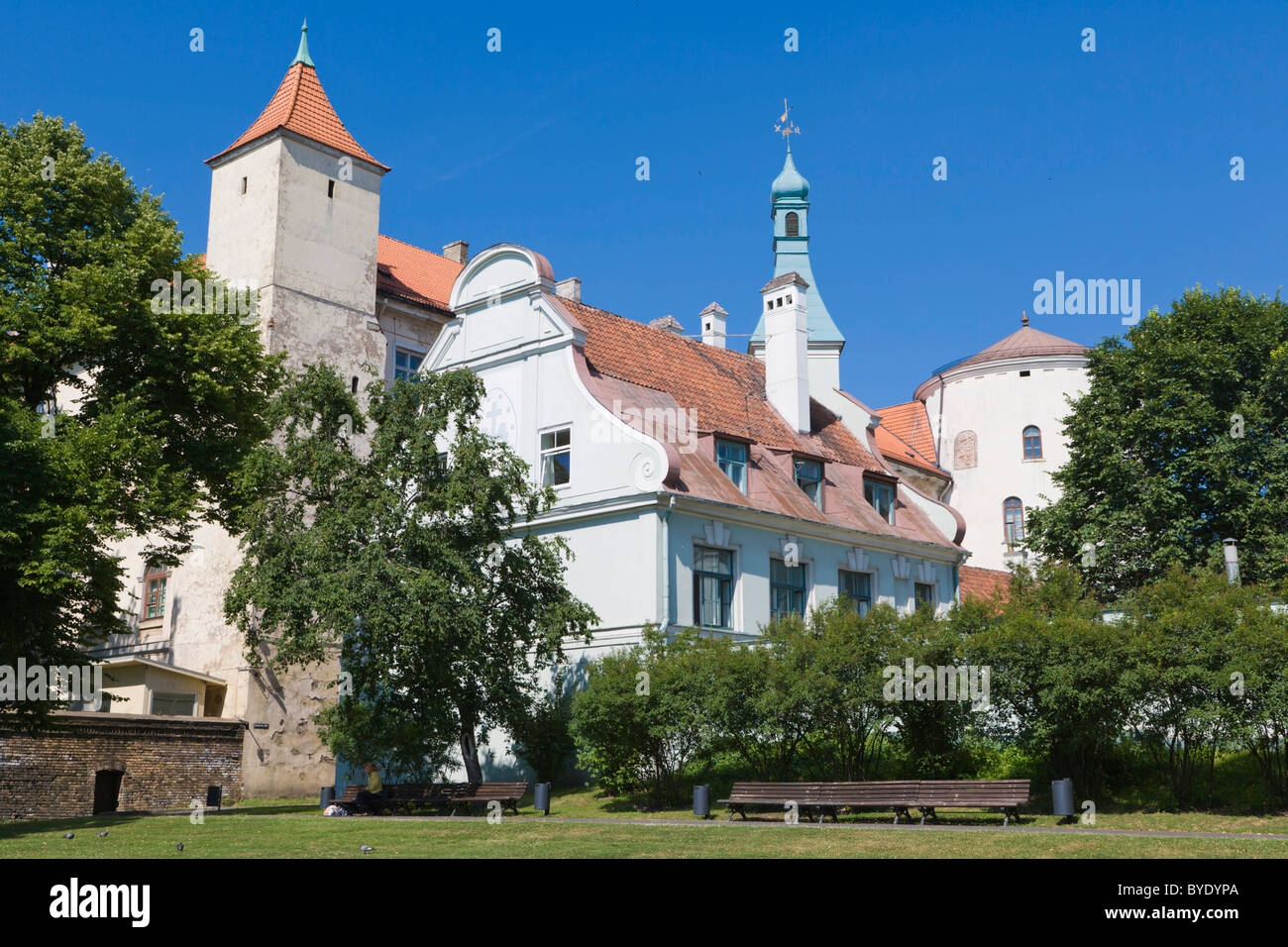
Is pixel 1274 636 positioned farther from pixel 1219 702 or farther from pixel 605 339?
pixel 605 339

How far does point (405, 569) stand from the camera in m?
23.0

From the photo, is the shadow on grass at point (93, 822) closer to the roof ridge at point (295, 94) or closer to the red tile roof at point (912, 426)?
the roof ridge at point (295, 94)

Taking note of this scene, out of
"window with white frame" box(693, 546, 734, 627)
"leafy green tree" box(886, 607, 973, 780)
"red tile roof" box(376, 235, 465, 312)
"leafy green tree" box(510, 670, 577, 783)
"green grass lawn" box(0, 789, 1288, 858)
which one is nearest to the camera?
"green grass lawn" box(0, 789, 1288, 858)

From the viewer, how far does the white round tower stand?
170ft

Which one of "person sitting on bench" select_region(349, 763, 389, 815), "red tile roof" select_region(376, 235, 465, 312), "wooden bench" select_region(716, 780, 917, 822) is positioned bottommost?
"person sitting on bench" select_region(349, 763, 389, 815)

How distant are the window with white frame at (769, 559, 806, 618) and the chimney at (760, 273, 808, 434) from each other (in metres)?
6.12

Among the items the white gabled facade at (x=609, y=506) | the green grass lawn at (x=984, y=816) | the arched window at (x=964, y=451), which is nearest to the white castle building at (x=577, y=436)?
the white gabled facade at (x=609, y=506)

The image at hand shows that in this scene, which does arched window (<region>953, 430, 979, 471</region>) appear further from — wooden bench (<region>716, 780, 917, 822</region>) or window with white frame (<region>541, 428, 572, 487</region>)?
wooden bench (<region>716, 780, 917, 822</region>)

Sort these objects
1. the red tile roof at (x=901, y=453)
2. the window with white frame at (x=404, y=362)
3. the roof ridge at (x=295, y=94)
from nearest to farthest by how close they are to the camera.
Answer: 1. the roof ridge at (x=295, y=94)
2. the window with white frame at (x=404, y=362)
3. the red tile roof at (x=901, y=453)

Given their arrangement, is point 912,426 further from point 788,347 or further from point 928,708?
point 928,708

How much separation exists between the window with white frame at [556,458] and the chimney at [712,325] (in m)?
14.4

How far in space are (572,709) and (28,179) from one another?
17.4 meters

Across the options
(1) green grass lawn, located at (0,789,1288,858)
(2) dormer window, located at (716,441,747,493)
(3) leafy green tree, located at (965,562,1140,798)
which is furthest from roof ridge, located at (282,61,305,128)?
(3) leafy green tree, located at (965,562,1140,798)

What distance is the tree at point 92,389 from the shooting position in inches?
963
